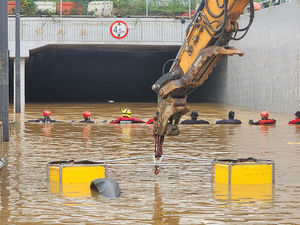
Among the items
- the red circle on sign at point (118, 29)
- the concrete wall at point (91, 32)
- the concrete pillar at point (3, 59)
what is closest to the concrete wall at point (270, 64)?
the concrete wall at point (91, 32)

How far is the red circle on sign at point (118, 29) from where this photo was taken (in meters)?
46.3

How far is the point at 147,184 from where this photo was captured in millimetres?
13172

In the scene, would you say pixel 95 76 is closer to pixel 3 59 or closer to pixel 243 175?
pixel 3 59

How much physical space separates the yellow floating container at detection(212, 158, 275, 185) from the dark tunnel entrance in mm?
47071

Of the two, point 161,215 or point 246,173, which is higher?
point 246,173

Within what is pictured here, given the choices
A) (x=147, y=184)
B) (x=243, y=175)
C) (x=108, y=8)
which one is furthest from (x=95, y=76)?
(x=243, y=175)

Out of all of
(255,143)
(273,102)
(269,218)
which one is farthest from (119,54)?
(269,218)

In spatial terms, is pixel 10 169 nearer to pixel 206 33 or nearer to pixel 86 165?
pixel 86 165

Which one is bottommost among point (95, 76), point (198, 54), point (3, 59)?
point (95, 76)

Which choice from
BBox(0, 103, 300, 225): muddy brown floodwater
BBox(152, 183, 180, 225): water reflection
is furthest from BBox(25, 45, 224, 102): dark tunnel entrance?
BBox(152, 183, 180, 225): water reflection

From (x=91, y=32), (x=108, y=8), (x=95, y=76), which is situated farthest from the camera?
(x=95, y=76)

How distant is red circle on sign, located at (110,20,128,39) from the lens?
46.3m

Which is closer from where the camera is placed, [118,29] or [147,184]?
[147,184]

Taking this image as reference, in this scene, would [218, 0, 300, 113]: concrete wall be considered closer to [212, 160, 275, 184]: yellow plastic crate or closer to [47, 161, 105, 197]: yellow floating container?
[212, 160, 275, 184]: yellow plastic crate
